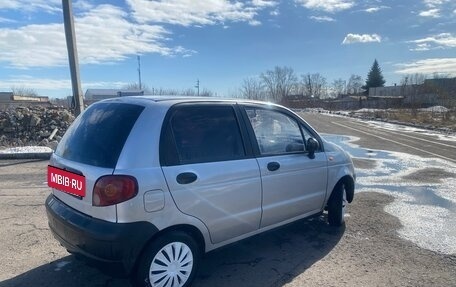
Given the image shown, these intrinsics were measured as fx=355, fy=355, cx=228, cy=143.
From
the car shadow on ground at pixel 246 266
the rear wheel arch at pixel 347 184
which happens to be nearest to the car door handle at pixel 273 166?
the car shadow on ground at pixel 246 266

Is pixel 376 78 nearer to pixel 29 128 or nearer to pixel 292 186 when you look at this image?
pixel 29 128

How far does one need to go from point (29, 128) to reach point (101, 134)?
12.3 meters

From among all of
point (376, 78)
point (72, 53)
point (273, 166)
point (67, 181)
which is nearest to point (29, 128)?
point (72, 53)

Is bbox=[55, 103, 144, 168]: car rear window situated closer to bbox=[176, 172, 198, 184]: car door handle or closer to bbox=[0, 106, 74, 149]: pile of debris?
bbox=[176, 172, 198, 184]: car door handle

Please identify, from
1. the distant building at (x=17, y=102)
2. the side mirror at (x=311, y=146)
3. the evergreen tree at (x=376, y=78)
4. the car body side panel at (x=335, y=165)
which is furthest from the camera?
the evergreen tree at (x=376, y=78)

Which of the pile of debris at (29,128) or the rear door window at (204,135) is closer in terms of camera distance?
the rear door window at (204,135)

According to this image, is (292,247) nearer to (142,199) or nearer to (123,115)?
(142,199)

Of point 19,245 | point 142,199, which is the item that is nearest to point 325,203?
point 142,199

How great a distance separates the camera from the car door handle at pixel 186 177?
302cm

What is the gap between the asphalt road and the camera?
3.51 meters

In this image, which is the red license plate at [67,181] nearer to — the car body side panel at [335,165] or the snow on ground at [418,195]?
the car body side panel at [335,165]

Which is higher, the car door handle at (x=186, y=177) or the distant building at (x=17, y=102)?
the distant building at (x=17, y=102)

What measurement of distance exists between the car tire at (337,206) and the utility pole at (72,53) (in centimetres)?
855

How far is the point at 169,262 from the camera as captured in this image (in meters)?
3.06
